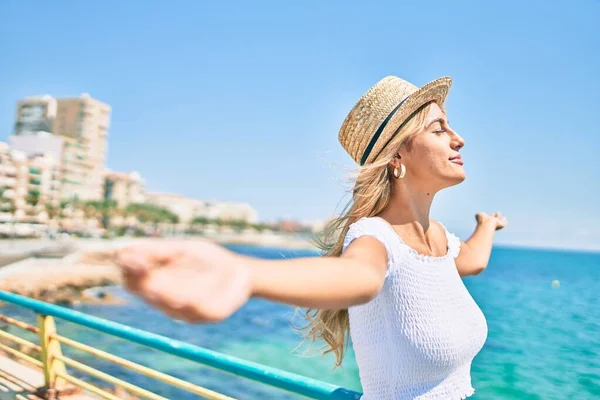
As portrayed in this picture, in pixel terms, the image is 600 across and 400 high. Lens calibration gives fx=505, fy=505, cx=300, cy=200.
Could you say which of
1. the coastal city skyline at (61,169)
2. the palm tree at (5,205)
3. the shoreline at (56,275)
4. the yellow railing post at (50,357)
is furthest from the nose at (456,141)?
the palm tree at (5,205)

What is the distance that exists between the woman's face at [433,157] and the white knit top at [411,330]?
215 mm

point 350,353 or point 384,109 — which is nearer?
point 384,109

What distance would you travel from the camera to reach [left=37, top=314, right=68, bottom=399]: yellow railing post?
2777mm

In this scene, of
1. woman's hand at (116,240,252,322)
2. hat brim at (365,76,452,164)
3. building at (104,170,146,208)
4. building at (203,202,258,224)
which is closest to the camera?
woman's hand at (116,240,252,322)

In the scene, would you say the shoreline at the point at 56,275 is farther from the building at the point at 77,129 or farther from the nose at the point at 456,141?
the building at the point at 77,129

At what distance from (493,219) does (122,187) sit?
312 ft

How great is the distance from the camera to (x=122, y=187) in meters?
91.1

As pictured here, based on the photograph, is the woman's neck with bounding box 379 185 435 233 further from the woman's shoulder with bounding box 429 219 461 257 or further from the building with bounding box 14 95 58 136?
the building with bounding box 14 95 58 136

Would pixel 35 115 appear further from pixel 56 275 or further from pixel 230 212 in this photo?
pixel 56 275

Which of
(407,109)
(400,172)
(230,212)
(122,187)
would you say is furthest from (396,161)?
(230,212)

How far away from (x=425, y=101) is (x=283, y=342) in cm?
2299

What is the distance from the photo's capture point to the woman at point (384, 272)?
0.59m

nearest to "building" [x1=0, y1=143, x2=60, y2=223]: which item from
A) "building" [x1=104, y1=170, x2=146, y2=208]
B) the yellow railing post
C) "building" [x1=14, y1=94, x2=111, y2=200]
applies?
"building" [x1=14, y1=94, x2=111, y2=200]

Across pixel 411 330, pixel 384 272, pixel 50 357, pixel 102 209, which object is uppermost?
pixel 384 272
